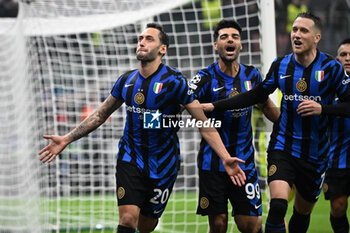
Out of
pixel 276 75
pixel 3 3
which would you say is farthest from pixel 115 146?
pixel 3 3

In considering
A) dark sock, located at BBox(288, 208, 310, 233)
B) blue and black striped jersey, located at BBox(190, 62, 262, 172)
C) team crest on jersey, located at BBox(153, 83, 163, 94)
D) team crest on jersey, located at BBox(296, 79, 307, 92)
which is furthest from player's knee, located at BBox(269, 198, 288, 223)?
team crest on jersey, located at BBox(153, 83, 163, 94)

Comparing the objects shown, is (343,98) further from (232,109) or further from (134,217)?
(134,217)

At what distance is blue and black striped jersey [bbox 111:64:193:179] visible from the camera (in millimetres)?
5293

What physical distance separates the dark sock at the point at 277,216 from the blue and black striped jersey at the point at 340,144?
70.1 inches

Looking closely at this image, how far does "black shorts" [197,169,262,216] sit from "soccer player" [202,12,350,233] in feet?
1.04

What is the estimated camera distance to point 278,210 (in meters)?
5.06

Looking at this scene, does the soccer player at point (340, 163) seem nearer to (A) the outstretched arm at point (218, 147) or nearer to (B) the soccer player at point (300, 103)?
(B) the soccer player at point (300, 103)

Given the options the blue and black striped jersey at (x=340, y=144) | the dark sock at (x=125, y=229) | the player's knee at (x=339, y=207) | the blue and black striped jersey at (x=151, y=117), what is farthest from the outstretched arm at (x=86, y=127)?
the player's knee at (x=339, y=207)

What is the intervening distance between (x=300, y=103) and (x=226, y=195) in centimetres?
106

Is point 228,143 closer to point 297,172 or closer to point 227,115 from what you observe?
point 227,115

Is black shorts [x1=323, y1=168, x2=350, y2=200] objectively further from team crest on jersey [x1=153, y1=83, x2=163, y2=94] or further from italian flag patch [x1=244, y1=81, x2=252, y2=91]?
team crest on jersey [x1=153, y1=83, x2=163, y2=94]

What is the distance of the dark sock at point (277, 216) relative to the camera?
507 cm

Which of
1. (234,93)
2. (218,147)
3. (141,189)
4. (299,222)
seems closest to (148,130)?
(141,189)

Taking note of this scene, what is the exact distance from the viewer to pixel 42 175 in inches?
331
